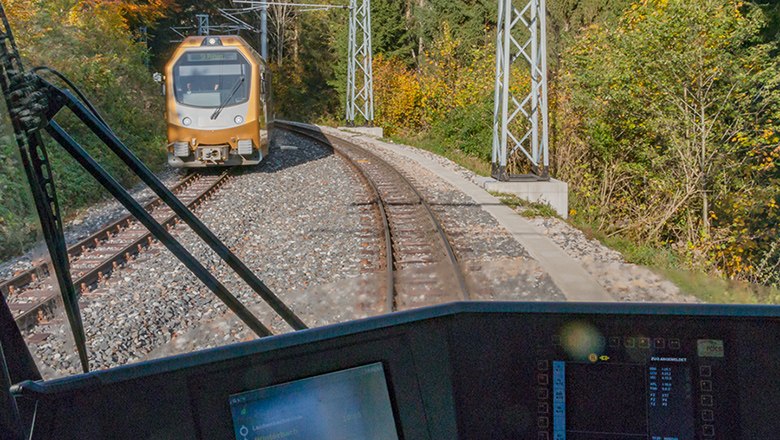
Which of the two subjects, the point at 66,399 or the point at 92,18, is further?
the point at 92,18

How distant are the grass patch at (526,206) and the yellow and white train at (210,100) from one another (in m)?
5.54

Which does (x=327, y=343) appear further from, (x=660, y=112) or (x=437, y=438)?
(x=660, y=112)

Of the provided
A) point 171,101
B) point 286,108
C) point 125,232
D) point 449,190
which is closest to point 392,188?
point 449,190

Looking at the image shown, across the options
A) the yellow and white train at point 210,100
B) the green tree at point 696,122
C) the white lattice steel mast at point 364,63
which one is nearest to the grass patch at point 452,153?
the white lattice steel mast at point 364,63

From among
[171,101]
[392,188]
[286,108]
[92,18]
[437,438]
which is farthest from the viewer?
[286,108]

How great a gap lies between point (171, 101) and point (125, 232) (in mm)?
6683

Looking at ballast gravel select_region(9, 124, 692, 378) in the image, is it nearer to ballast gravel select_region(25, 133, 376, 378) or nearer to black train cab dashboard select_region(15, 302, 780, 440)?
ballast gravel select_region(25, 133, 376, 378)

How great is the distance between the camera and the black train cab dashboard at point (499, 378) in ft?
5.55

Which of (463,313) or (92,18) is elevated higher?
(92,18)

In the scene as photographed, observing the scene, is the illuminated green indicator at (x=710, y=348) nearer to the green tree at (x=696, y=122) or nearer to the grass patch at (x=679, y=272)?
the grass patch at (x=679, y=272)

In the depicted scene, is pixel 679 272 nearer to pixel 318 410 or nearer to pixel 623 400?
pixel 623 400

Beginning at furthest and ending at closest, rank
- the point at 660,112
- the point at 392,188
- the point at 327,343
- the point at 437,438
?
the point at 392,188 < the point at 660,112 < the point at 437,438 < the point at 327,343

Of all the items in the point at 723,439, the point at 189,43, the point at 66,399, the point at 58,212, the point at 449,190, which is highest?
the point at 189,43

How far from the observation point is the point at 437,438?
1899 mm
